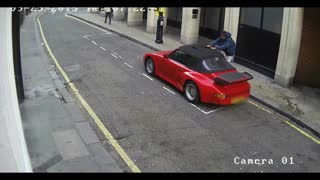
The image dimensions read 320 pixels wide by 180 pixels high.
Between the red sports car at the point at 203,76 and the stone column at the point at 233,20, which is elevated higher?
Result: the stone column at the point at 233,20

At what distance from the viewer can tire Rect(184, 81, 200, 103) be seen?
12.4m

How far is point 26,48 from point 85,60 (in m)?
3.66

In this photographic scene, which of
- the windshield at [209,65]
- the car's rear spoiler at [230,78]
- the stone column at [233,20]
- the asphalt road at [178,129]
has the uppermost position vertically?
the stone column at [233,20]

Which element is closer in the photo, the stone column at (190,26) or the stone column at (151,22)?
the stone column at (190,26)

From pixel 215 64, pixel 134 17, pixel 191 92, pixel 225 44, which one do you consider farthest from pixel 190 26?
pixel 191 92

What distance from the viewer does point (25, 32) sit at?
2398 cm

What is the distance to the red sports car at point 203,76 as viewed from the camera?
11961mm

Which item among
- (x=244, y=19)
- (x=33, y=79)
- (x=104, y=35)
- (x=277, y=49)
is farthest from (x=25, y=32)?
(x=277, y=49)

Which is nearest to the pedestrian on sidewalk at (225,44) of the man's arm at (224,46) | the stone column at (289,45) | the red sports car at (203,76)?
the man's arm at (224,46)

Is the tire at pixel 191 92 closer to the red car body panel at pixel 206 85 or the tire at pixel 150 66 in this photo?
the red car body panel at pixel 206 85

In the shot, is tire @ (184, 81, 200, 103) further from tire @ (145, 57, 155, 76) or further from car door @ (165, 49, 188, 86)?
tire @ (145, 57, 155, 76)

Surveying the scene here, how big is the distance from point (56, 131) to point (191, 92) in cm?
442

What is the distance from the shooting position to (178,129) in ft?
35.1

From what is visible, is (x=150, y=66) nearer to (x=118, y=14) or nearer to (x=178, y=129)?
(x=178, y=129)
